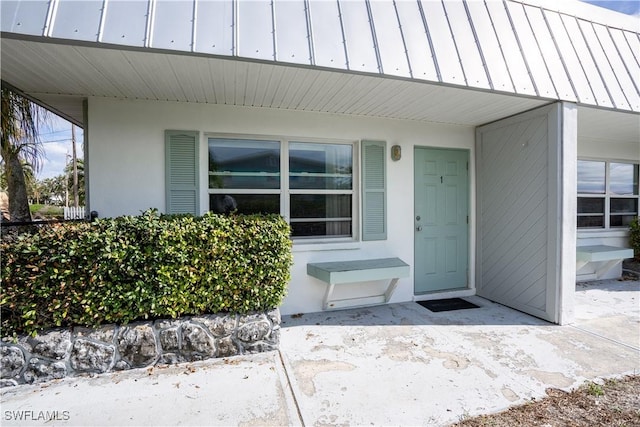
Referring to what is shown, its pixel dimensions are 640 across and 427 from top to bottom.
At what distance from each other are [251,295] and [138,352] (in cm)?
101

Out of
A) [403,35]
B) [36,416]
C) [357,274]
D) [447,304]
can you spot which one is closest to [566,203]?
[447,304]

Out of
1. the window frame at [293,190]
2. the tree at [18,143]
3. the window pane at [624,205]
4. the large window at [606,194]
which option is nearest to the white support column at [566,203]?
the window frame at [293,190]

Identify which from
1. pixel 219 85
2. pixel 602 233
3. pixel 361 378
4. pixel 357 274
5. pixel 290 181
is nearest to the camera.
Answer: pixel 361 378

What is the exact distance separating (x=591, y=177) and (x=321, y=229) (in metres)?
5.07

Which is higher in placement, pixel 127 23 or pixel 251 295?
pixel 127 23

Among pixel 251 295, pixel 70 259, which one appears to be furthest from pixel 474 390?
pixel 70 259

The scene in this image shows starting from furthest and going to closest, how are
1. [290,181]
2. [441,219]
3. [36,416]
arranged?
[441,219] → [290,181] → [36,416]

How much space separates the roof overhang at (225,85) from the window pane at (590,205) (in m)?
1.73

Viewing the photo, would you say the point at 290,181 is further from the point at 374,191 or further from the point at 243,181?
the point at 374,191

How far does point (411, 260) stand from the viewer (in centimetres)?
439

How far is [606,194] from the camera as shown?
5.66 m

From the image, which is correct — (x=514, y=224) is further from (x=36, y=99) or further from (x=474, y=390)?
(x=36, y=99)

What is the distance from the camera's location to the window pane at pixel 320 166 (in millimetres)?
4008

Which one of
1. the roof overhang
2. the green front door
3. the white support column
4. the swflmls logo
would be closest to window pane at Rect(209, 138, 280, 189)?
A: the roof overhang
